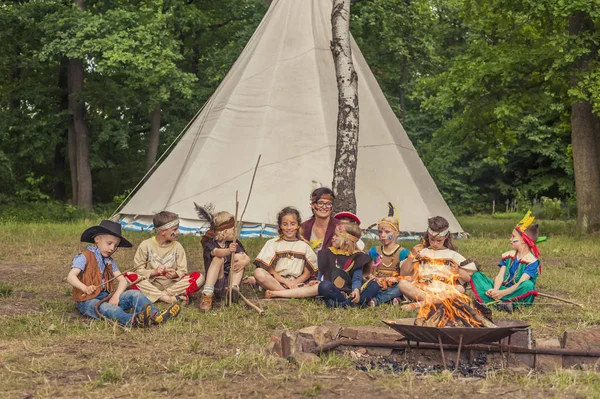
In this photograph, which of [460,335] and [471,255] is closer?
[460,335]

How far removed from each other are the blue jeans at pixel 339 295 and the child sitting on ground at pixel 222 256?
768mm

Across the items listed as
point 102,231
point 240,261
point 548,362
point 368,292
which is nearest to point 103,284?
point 102,231

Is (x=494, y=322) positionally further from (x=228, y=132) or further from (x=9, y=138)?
(x=9, y=138)

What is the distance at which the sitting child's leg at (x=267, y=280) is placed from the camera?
738 cm

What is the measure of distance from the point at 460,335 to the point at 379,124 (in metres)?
9.34

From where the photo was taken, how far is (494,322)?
18.9ft

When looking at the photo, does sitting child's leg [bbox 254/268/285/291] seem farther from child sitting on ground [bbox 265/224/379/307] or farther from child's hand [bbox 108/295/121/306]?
child's hand [bbox 108/295/121/306]

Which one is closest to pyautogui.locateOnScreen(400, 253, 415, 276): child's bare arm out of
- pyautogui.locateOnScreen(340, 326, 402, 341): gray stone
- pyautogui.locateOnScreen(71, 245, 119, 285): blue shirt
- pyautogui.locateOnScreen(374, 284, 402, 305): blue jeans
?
pyautogui.locateOnScreen(374, 284, 402, 305): blue jeans

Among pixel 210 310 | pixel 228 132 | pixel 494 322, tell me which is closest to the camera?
pixel 494 322

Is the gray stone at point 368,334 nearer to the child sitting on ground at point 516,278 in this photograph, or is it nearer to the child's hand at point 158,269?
the child sitting on ground at point 516,278

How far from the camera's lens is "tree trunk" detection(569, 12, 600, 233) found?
14.8 metres

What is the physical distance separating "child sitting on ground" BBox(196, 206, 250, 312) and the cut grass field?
29 cm

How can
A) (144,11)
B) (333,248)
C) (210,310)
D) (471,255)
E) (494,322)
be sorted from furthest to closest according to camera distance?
(144,11), (471,255), (333,248), (210,310), (494,322)

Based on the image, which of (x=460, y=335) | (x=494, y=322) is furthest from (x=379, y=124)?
(x=460, y=335)
